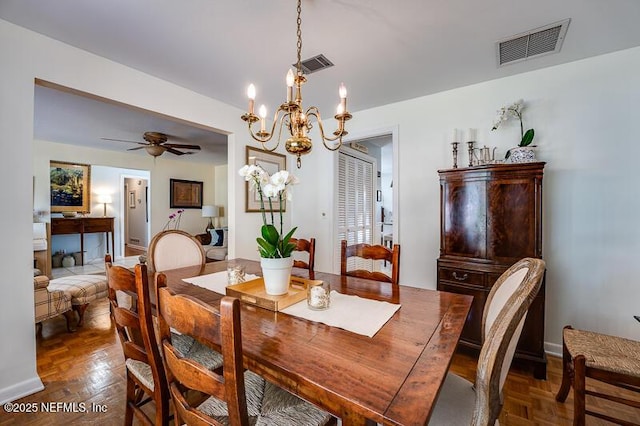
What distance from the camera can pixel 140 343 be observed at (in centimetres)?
123

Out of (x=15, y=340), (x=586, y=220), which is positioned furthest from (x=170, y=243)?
(x=586, y=220)

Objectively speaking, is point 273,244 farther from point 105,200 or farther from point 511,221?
point 105,200

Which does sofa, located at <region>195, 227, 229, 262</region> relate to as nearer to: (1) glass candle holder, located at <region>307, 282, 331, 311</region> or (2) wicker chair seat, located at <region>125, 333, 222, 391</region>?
(2) wicker chair seat, located at <region>125, 333, 222, 391</region>

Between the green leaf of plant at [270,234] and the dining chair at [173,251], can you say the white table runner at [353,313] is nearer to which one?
the green leaf of plant at [270,234]

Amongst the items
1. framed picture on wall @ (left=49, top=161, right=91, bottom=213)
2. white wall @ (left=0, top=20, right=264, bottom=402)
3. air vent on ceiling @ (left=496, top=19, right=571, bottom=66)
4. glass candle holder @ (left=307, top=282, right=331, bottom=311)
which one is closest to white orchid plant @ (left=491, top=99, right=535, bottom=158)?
air vent on ceiling @ (left=496, top=19, right=571, bottom=66)

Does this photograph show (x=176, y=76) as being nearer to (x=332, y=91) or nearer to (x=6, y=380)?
(x=332, y=91)

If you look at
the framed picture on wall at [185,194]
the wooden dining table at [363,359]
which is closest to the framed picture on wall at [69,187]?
the framed picture on wall at [185,194]

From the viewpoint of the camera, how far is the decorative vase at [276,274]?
1.25 m

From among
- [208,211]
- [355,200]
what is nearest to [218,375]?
[355,200]

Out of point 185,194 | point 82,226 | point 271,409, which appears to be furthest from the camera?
point 185,194

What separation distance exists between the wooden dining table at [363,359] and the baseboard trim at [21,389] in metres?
1.74

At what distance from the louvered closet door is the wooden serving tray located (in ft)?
7.43

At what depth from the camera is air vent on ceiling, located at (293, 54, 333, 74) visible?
2.15m

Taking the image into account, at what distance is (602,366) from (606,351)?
18 centimetres
